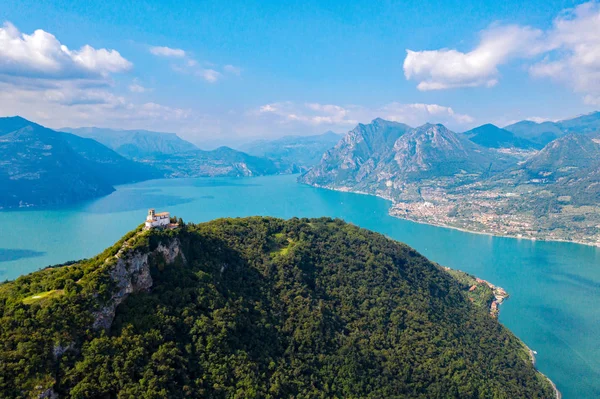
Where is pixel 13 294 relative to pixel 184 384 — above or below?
above

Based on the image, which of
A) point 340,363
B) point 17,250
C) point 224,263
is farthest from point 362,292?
point 17,250

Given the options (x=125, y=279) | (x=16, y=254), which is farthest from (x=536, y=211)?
(x=16, y=254)

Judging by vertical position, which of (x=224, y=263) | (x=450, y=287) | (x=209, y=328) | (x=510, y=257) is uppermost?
(x=224, y=263)

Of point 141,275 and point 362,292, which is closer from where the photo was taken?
point 141,275

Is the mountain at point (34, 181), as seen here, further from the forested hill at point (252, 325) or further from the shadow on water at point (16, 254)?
the forested hill at point (252, 325)

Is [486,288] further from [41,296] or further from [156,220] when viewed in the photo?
[41,296]

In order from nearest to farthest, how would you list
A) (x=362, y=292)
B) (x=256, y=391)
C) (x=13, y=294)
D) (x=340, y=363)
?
1. (x=13, y=294)
2. (x=256, y=391)
3. (x=340, y=363)
4. (x=362, y=292)

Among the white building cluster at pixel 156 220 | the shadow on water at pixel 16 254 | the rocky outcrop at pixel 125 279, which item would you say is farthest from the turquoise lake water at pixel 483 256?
the white building cluster at pixel 156 220

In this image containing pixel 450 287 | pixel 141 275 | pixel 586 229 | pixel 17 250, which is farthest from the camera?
pixel 586 229

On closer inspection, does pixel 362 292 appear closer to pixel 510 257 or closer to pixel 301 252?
pixel 301 252

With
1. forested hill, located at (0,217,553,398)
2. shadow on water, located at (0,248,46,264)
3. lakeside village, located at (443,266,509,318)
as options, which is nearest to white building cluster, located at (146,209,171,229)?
forested hill, located at (0,217,553,398)
